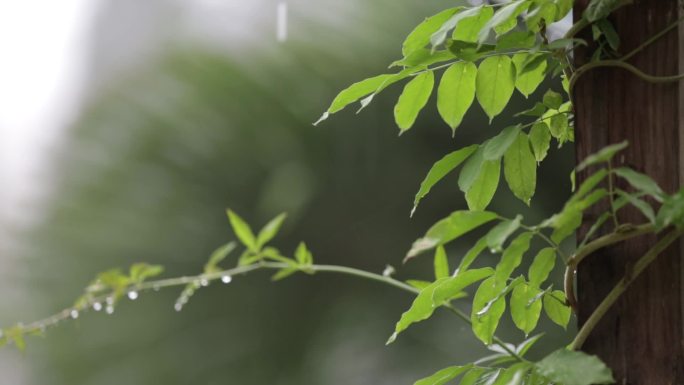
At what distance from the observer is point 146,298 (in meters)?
0.99

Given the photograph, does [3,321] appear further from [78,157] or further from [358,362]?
[358,362]

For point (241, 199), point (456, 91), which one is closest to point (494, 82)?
point (456, 91)

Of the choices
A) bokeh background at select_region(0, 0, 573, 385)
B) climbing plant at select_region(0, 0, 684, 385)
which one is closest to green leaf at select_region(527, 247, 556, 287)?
climbing plant at select_region(0, 0, 684, 385)

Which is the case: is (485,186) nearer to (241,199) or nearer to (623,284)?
(623,284)

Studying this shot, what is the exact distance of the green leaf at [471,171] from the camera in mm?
244

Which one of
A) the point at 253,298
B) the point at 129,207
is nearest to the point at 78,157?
the point at 129,207

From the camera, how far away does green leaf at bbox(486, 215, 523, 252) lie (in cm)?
19

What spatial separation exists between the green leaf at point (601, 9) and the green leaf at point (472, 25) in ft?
0.11

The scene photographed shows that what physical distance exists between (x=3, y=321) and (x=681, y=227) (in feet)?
3.49

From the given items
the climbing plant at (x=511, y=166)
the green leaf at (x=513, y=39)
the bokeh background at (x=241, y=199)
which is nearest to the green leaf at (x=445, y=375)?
the climbing plant at (x=511, y=166)

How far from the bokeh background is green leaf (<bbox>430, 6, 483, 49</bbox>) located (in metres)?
0.59

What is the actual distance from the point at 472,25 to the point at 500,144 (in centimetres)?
4

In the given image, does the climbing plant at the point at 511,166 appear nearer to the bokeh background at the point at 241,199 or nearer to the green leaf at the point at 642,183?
the green leaf at the point at 642,183

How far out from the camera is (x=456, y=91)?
Answer: 0.26 metres
